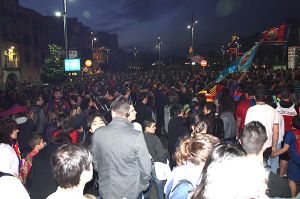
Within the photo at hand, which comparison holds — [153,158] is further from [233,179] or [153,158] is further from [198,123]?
[233,179]

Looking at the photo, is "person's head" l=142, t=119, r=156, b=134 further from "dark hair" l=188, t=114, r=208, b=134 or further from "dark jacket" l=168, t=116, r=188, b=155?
"dark jacket" l=168, t=116, r=188, b=155

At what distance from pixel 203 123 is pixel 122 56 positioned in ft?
466

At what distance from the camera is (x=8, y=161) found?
4.46 metres

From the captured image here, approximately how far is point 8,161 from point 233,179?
343cm

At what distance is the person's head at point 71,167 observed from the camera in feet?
8.82

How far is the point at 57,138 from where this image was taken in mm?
5852

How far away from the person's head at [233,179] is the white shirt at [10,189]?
1606 millimetres

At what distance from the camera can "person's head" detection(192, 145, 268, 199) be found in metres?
2.16

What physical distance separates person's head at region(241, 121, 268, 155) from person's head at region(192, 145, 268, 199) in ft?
5.17

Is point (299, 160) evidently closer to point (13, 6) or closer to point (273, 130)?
point (273, 130)

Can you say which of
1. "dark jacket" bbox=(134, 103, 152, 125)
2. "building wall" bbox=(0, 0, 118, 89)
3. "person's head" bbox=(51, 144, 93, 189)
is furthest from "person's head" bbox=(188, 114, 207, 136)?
"building wall" bbox=(0, 0, 118, 89)

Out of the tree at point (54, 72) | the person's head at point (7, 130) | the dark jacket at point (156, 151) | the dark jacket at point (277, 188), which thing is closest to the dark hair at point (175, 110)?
the dark jacket at point (156, 151)

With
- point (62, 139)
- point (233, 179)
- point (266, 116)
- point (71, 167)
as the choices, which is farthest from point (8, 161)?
point (266, 116)

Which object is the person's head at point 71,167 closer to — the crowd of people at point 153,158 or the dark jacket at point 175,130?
the crowd of people at point 153,158
